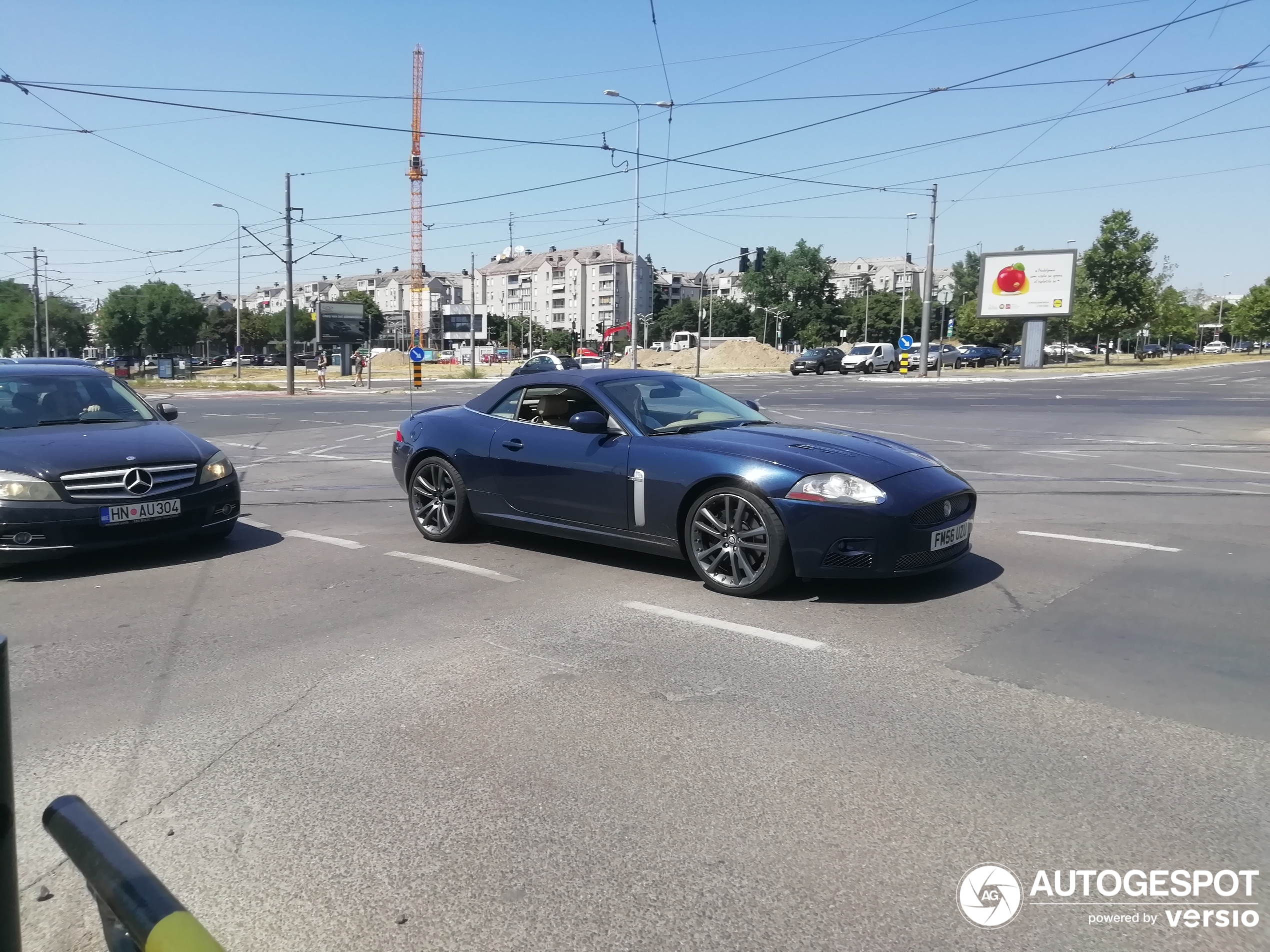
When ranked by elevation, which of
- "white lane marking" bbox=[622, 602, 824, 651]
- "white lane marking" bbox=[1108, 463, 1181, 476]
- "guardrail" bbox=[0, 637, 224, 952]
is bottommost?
"white lane marking" bbox=[622, 602, 824, 651]

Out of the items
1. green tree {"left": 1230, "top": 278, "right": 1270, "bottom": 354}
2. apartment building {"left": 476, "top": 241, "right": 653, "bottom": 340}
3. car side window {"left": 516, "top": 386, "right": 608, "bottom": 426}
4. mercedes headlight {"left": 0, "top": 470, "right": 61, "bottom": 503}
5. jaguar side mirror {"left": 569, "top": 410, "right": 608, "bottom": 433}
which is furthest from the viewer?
apartment building {"left": 476, "top": 241, "right": 653, "bottom": 340}

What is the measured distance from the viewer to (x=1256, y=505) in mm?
9469

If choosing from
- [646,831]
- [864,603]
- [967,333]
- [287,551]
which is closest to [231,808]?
[646,831]

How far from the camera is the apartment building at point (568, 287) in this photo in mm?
151500

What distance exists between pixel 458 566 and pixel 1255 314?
118404mm

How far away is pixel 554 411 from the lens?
716 centimetres

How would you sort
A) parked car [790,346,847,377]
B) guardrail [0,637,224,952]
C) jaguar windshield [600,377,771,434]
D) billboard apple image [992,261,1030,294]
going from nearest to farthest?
guardrail [0,637,224,952], jaguar windshield [600,377,771,434], parked car [790,346,847,377], billboard apple image [992,261,1030,294]

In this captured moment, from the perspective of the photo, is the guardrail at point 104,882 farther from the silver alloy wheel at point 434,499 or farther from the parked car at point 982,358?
the parked car at point 982,358

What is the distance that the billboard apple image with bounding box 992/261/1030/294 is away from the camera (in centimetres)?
5881

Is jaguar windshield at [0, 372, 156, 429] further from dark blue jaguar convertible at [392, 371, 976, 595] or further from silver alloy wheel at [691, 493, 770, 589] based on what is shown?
silver alloy wheel at [691, 493, 770, 589]

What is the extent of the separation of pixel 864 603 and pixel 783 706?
1.74 meters

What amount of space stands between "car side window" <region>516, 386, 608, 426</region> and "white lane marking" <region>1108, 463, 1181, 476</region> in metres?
8.42

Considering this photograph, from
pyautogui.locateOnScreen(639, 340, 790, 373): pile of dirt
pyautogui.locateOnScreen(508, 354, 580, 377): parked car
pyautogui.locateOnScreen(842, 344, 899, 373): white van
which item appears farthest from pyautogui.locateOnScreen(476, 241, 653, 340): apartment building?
pyautogui.locateOnScreen(508, 354, 580, 377): parked car

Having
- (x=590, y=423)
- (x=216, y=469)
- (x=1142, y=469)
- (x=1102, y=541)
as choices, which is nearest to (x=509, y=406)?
(x=590, y=423)
